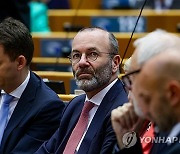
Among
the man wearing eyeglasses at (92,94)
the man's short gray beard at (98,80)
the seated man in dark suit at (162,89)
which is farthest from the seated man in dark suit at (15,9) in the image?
the seated man in dark suit at (162,89)

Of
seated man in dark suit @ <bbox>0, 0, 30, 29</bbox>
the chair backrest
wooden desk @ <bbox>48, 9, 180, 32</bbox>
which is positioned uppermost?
the chair backrest

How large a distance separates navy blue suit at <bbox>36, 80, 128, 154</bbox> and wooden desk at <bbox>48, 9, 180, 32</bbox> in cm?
469

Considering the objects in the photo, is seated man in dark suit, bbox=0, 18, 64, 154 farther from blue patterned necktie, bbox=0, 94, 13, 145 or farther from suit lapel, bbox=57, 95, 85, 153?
suit lapel, bbox=57, 95, 85, 153

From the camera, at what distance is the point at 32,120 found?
4051 mm

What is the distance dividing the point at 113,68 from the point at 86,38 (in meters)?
0.22

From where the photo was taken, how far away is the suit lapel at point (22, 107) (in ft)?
13.3

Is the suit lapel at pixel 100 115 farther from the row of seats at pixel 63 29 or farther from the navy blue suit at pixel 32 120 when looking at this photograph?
the row of seats at pixel 63 29

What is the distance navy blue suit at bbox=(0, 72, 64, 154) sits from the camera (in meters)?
4.01

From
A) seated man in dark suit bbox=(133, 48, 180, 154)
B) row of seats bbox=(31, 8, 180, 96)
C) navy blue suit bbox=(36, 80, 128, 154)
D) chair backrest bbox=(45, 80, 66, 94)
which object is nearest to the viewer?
seated man in dark suit bbox=(133, 48, 180, 154)

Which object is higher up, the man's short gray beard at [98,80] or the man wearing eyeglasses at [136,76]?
the man wearing eyeglasses at [136,76]

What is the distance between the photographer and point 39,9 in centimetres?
884

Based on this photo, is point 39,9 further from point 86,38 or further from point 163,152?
point 163,152

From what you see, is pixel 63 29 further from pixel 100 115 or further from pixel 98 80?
pixel 100 115

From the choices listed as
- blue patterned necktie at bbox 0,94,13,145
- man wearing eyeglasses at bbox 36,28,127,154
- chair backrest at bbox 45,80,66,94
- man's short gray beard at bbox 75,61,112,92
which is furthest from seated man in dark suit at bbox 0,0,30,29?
man's short gray beard at bbox 75,61,112,92
